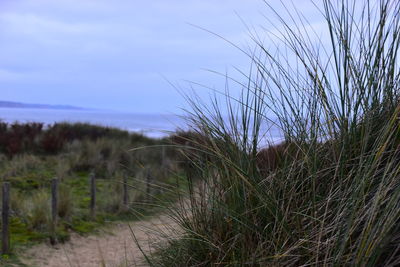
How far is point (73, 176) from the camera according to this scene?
40.9ft

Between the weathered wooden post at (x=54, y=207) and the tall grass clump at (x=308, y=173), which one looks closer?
the tall grass clump at (x=308, y=173)

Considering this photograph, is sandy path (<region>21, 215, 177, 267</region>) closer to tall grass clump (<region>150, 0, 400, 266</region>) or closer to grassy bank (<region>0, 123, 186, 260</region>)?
grassy bank (<region>0, 123, 186, 260</region>)

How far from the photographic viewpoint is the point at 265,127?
2.70 meters

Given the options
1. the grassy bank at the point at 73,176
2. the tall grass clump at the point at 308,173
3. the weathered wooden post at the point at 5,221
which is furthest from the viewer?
the grassy bank at the point at 73,176

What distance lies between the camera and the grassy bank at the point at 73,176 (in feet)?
22.7

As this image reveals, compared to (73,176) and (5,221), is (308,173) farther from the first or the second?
(73,176)

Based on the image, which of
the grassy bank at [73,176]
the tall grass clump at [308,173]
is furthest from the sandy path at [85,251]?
the tall grass clump at [308,173]

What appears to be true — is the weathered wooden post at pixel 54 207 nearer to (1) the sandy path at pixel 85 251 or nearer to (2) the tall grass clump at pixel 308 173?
(1) the sandy path at pixel 85 251

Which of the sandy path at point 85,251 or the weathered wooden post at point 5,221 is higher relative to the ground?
the weathered wooden post at point 5,221

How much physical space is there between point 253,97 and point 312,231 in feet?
3.24

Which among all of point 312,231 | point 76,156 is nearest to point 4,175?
point 76,156

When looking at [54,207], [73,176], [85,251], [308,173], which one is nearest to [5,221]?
[54,207]

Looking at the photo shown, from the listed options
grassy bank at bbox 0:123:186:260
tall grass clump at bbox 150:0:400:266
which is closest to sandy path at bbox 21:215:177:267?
grassy bank at bbox 0:123:186:260

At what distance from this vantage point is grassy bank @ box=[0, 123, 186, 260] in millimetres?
6906
